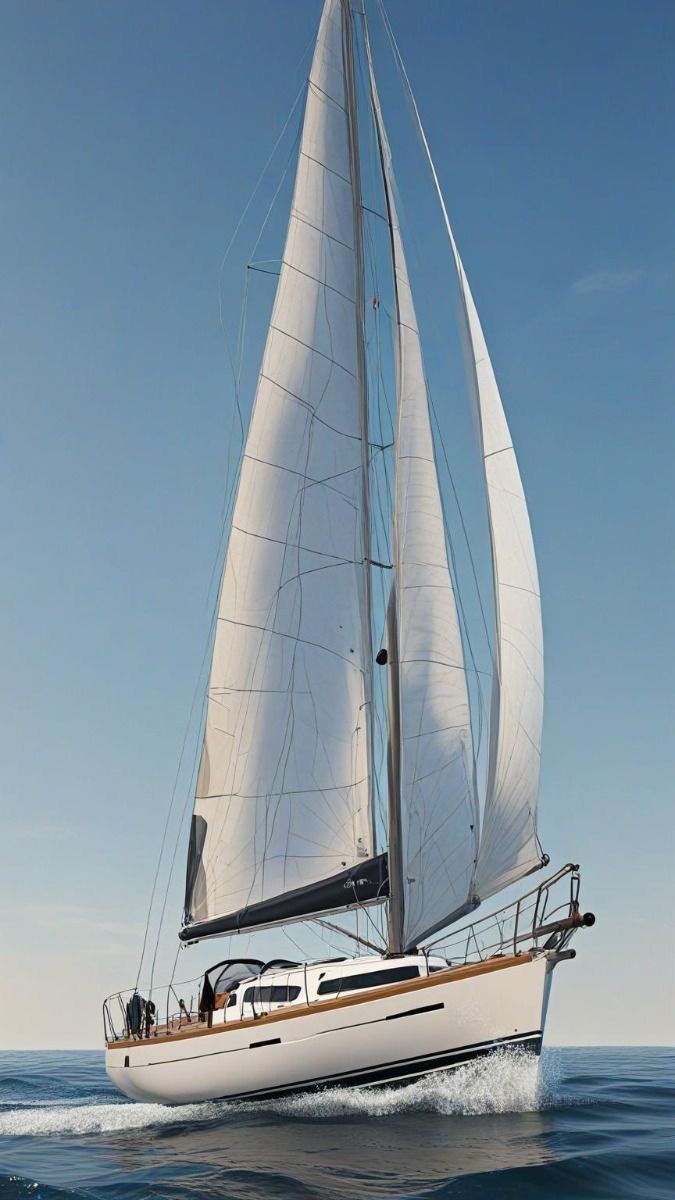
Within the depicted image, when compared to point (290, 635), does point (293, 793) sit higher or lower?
lower

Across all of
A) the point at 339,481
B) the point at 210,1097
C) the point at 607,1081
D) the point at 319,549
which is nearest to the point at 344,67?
the point at 339,481

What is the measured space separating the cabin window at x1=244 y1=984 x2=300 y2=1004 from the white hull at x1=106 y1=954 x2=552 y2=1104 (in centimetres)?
100

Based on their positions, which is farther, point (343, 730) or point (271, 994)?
point (343, 730)

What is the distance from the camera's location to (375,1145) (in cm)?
1487

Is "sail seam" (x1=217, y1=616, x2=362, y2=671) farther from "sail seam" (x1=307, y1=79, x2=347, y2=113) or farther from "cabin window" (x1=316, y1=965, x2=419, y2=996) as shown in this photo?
"sail seam" (x1=307, y1=79, x2=347, y2=113)

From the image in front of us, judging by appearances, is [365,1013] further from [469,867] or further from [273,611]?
[273,611]

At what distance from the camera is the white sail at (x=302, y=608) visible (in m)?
22.6

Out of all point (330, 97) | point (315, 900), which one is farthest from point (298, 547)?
point (330, 97)

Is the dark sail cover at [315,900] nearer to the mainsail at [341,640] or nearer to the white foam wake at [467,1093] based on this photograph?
the mainsail at [341,640]

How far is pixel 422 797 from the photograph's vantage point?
20297 millimetres

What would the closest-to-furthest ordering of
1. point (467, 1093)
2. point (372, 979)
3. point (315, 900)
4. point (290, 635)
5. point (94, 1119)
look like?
point (467, 1093) → point (372, 979) → point (94, 1119) → point (315, 900) → point (290, 635)

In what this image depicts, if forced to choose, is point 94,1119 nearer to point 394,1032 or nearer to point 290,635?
point 394,1032

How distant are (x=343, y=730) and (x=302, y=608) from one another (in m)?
2.95

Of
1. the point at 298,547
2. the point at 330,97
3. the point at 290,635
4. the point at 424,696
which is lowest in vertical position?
the point at 424,696
